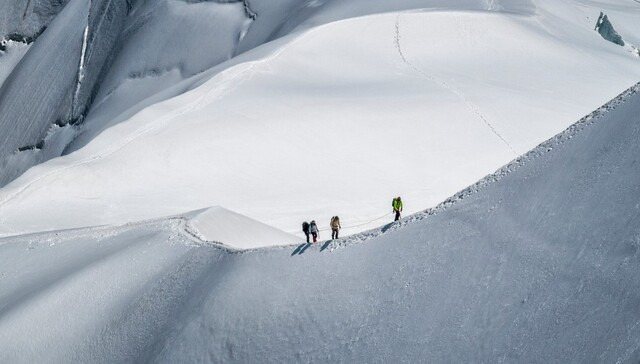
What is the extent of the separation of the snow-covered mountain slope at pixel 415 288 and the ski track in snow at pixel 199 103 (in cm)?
980

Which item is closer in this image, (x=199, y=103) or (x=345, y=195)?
(x=345, y=195)

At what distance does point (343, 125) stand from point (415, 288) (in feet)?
62.0

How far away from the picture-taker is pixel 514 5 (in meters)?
52.2

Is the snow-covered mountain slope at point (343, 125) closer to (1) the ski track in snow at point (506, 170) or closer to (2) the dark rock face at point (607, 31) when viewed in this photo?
(2) the dark rock face at point (607, 31)

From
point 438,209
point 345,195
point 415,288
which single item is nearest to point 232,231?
point 438,209

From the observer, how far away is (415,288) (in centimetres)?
1727

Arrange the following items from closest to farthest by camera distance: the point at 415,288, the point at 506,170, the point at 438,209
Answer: the point at 415,288 < the point at 506,170 < the point at 438,209

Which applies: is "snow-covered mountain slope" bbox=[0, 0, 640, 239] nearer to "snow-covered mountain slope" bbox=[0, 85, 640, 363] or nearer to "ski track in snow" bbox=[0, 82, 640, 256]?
"ski track in snow" bbox=[0, 82, 640, 256]

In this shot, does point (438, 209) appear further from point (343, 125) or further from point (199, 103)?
point (199, 103)

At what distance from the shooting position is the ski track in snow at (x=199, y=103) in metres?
31.8

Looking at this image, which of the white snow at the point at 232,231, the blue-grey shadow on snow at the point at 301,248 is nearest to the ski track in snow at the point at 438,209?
the blue-grey shadow on snow at the point at 301,248

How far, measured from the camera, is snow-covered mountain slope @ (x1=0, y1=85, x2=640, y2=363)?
14.9m

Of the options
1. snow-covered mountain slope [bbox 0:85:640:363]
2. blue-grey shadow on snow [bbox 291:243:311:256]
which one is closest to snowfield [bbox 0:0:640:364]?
snow-covered mountain slope [bbox 0:85:640:363]

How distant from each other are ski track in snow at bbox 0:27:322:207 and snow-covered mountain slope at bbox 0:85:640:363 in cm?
980
